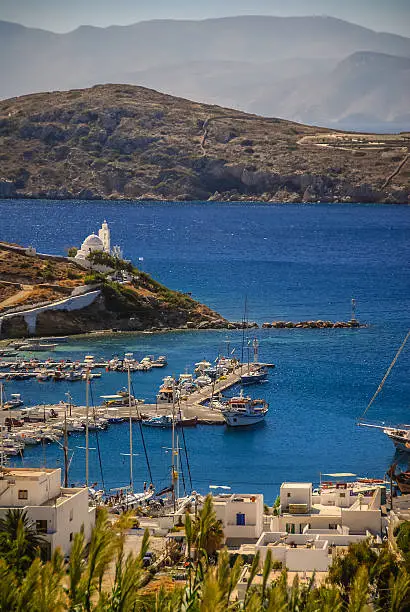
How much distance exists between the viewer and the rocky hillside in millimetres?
76688

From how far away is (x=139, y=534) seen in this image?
35031 millimetres

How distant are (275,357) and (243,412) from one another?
47.8 feet

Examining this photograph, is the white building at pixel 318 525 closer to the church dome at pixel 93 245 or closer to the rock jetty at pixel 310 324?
the rock jetty at pixel 310 324

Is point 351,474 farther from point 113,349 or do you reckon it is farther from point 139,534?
point 113,349

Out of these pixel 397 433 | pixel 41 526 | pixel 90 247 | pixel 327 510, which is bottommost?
pixel 397 433

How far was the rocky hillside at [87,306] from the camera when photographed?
252 feet

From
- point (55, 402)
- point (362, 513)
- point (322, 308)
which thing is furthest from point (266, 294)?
point (362, 513)

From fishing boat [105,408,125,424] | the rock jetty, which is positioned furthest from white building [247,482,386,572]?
the rock jetty

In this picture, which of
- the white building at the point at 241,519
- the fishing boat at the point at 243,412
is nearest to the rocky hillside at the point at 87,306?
the fishing boat at the point at 243,412

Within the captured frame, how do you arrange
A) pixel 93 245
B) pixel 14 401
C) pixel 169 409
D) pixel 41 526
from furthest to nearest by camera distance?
pixel 93 245 → pixel 14 401 → pixel 169 409 → pixel 41 526

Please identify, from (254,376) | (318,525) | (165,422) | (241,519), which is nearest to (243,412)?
(165,422)

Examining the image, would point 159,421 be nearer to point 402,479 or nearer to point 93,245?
point 402,479

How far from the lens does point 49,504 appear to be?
106 ft

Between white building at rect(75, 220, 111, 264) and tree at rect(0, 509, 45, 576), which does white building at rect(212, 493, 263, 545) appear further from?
white building at rect(75, 220, 111, 264)
